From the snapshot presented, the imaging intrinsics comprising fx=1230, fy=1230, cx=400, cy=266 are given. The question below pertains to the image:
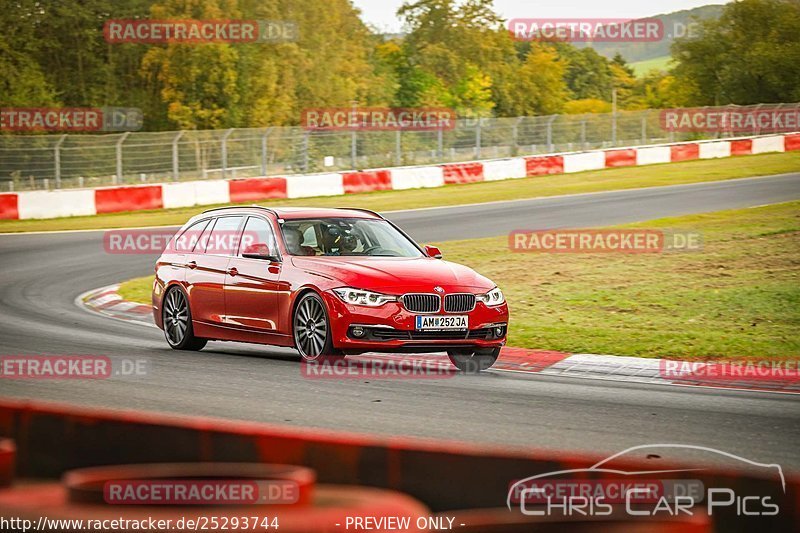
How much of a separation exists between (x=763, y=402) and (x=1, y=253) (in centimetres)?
1792

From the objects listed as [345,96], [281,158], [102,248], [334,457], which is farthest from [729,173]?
[345,96]

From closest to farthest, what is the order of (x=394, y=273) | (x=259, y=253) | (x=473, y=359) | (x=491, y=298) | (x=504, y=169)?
(x=394, y=273), (x=491, y=298), (x=473, y=359), (x=259, y=253), (x=504, y=169)

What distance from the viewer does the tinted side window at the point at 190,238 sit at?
13.5m

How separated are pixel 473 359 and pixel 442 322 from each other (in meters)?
0.95

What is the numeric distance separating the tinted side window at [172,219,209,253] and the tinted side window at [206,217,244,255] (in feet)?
1.02

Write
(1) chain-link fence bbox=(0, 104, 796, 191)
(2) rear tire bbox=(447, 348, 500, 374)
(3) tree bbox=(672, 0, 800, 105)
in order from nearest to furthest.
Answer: (2) rear tire bbox=(447, 348, 500, 374) < (1) chain-link fence bbox=(0, 104, 796, 191) < (3) tree bbox=(672, 0, 800, 105)

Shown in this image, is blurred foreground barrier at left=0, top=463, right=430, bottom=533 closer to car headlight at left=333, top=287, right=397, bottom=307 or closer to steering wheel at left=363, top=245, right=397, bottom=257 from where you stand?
car headlight at left=333, top=287, right=397, bottom=307

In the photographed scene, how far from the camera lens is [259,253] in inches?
478

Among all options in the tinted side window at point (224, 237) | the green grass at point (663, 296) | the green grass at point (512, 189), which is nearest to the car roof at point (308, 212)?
the tinted side window at point (224, 237)

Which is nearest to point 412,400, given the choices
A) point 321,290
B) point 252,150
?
point 321,290

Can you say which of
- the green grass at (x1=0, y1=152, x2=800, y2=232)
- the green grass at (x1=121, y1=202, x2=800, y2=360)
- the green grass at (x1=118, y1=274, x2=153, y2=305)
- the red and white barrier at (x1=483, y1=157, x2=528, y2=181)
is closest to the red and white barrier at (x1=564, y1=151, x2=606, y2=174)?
the green grass at (x1=0, y1=152, x2=800, y2=232)

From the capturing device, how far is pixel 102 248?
24.8 metres

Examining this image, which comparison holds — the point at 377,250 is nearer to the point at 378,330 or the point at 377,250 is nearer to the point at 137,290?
the point at 378,330

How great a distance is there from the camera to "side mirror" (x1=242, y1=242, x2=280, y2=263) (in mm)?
11984
